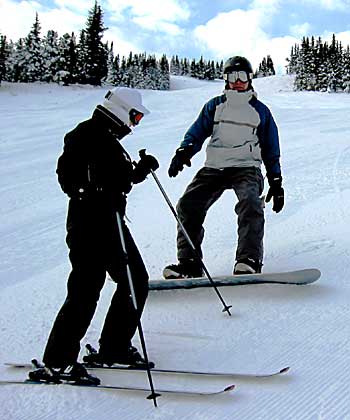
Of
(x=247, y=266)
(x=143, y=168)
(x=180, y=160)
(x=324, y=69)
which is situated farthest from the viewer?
(x=324, y=69)

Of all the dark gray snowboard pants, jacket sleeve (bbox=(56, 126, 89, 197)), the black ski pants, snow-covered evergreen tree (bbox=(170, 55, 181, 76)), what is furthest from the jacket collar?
snow-covered evergreen tree (bbox=(170, 55, 181, 76))

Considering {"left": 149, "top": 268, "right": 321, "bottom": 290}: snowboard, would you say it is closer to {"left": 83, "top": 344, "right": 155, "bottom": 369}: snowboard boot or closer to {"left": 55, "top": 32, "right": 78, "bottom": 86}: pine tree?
{"left": 83, "top": 344, "right": 155, "bottom": 369}: snowboard boot

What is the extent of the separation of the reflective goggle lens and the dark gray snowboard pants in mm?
775

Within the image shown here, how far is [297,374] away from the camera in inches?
115

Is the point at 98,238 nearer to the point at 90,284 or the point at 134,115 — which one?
the point at 90,284

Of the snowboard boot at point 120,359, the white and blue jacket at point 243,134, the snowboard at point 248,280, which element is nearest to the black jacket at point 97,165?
the snowboard boot at point 120,359

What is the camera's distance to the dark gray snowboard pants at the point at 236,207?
173 inches

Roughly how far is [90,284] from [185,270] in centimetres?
150

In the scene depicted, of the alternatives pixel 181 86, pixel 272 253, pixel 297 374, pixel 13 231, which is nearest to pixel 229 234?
pixel 272 253

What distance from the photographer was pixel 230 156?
15.5 ft

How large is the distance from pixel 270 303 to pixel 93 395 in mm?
1654

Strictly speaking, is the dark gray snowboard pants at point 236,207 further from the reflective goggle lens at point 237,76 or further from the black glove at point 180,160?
the reflective goggle lens at point 237,76

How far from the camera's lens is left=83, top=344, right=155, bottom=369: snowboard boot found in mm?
3164

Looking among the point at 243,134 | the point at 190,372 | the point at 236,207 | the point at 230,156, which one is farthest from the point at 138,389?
the point at 243,134
